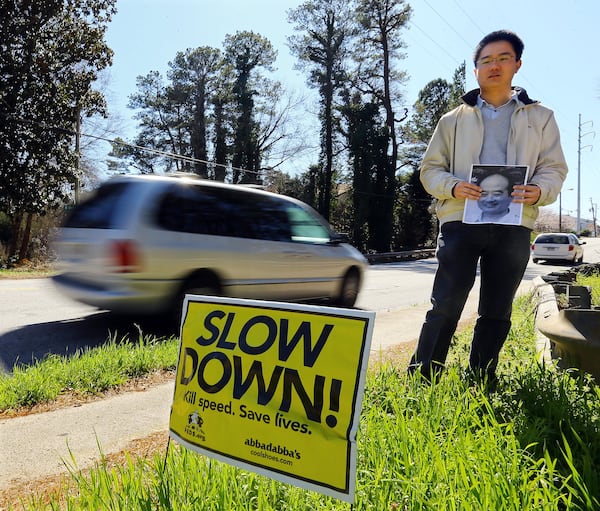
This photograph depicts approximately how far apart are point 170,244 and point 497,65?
388 cm

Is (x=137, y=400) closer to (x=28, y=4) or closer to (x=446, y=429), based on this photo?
(x=446, y=429)

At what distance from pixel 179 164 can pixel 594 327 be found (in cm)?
4345

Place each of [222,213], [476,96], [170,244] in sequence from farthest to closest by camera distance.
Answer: [222,213]
[170,244]
[476,96]

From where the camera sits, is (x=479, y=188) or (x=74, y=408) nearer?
(x=479, y=188)

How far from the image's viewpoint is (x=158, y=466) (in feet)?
6.15

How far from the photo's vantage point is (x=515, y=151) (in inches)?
111

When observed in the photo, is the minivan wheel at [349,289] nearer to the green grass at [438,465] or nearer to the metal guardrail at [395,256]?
the green grass at [438,465]

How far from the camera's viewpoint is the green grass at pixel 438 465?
5.43 feet

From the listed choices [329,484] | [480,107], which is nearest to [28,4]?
[480,107]

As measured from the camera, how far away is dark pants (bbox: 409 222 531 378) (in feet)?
9.20

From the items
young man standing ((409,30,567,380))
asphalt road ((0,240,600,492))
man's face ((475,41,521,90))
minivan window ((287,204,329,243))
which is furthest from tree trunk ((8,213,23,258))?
man's face ((475,41,521,90))

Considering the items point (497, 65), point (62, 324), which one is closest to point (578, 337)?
point (497, 65)

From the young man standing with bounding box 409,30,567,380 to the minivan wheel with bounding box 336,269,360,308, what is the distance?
5456 mm

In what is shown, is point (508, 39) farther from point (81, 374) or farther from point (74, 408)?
point (81, 374)
